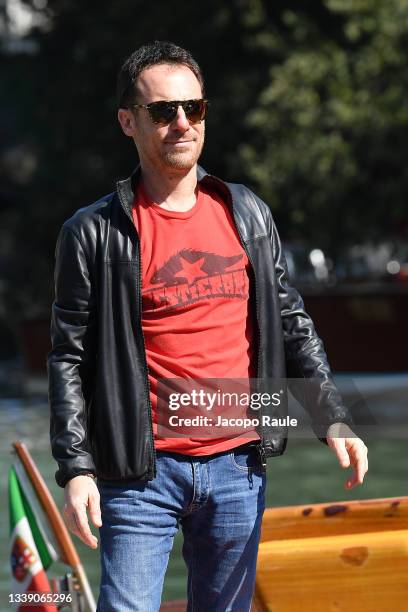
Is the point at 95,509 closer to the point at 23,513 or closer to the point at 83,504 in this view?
the point at 83,504

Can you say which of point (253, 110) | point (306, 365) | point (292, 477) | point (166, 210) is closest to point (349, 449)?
point (306, 365)

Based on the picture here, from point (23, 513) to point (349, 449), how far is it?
76.3 inches

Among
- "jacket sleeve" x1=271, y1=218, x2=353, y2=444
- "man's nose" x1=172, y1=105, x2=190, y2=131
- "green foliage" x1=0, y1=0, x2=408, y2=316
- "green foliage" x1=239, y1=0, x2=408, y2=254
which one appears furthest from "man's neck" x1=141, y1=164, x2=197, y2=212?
"green foliage" x1=239, y1=0, x2=408, y2=254

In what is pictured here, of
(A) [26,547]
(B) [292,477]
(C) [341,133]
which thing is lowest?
(B) [292,477]

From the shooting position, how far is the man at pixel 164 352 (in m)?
3.04

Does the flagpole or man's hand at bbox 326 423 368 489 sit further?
the flagpole

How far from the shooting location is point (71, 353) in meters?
3.10

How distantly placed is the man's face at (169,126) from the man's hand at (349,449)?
74cm

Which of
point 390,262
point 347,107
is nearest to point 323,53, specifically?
point 347,107

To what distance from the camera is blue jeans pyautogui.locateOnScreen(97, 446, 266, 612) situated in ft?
9.90

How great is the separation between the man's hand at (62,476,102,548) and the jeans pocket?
35 centimetres

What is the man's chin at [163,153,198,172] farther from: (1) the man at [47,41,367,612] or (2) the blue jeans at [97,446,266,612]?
(2) the blue jeans at [97,446,266,612]

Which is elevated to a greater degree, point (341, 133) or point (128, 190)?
point (128, 190)

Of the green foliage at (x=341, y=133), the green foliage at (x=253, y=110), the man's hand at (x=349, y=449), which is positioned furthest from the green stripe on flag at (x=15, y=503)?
the green foliage at (x=341, y=133)
